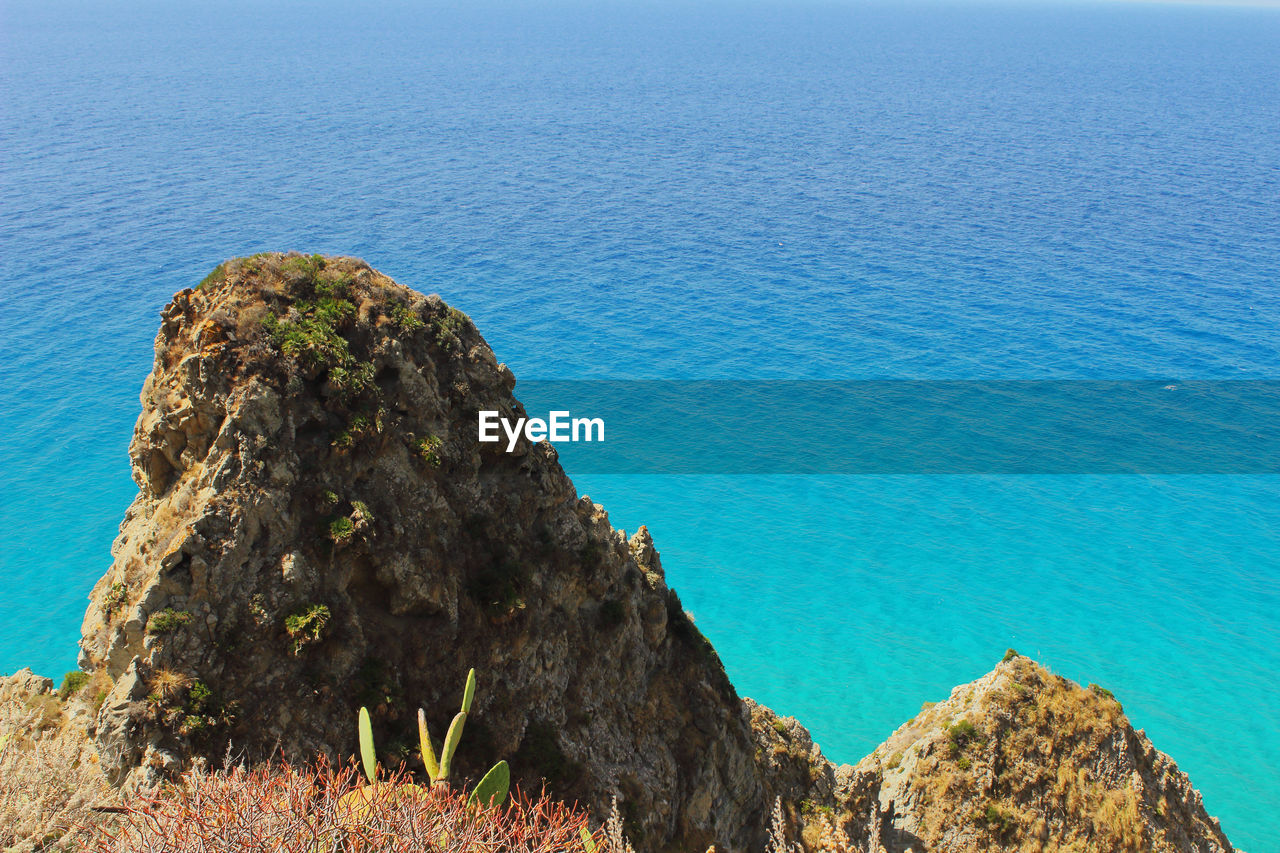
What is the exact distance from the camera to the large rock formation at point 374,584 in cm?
1534

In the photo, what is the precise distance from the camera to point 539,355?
66.0 m

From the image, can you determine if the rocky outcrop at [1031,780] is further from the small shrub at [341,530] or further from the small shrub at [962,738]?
the small shrub at [341,530]

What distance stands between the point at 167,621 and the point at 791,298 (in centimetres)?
6741

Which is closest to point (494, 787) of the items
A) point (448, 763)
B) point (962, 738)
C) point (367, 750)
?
point (448, 763)

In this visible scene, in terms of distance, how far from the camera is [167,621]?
14.9 m

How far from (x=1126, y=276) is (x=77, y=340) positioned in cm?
8011

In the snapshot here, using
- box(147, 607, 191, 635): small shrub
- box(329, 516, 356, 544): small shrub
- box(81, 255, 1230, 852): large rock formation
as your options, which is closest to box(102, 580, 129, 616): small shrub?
box(81, 255, 1230, 852): large rock formation

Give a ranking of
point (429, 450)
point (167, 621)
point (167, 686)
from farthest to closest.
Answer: point (429, 450)
point (167, 621)
point (167, 686)

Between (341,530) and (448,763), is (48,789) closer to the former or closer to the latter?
(341,530)

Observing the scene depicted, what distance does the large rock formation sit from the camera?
15.3 meters

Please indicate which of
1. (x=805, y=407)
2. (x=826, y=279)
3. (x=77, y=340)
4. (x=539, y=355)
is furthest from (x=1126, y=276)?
(x=77, y=340)

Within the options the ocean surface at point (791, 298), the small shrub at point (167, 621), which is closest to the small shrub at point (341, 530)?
the small shrub at point (167, 621)

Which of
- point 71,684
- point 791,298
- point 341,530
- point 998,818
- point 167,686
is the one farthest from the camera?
point 791,298

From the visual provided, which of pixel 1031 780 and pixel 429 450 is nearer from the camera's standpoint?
pixel 429 450
